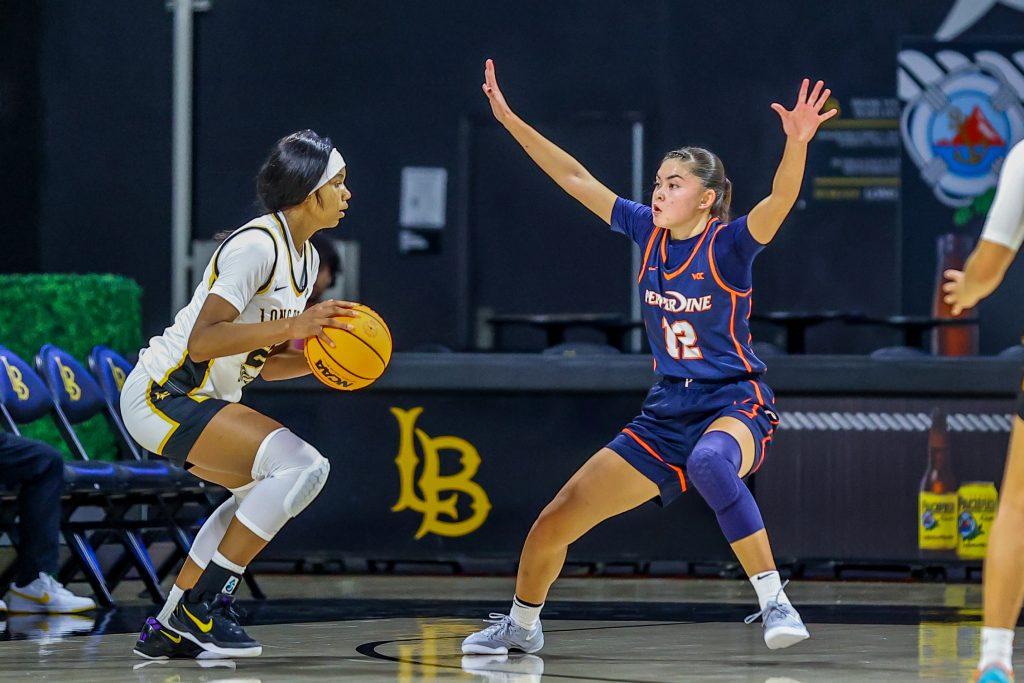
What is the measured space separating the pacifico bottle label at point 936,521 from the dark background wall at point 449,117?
154 inches

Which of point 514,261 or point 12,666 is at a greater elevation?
point 514,261

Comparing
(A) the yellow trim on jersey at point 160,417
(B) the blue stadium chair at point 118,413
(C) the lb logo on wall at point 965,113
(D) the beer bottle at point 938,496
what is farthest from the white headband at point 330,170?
(C) the lb logo on wall at point 965,113

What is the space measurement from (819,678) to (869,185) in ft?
25.7

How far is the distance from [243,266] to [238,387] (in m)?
0.52

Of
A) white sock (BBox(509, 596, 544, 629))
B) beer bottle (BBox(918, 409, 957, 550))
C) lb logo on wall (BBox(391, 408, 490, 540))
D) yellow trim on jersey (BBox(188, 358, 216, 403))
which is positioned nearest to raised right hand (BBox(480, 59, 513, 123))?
yellow trim on jersey (BBox(188, 358, 216, 403))

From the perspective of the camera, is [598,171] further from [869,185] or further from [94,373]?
[94,373]

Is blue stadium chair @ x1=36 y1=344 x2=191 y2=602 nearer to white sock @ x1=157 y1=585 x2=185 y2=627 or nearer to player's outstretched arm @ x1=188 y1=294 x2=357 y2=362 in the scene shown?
white sock @ x1=157 y1=585 x2=185 y2=627

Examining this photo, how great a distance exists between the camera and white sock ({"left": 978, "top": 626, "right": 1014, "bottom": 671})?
3.80 metres

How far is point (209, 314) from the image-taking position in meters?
4.82

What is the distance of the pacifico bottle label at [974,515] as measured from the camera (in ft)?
26.5

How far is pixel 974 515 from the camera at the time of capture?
8.07 metres

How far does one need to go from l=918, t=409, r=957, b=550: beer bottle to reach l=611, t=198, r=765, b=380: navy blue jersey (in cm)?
325

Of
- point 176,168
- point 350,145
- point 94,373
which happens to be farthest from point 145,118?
point 94,373

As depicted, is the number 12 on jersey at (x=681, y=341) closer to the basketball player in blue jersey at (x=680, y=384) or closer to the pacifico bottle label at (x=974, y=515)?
the basketball player in blue jersey at (x=680, y=384)
